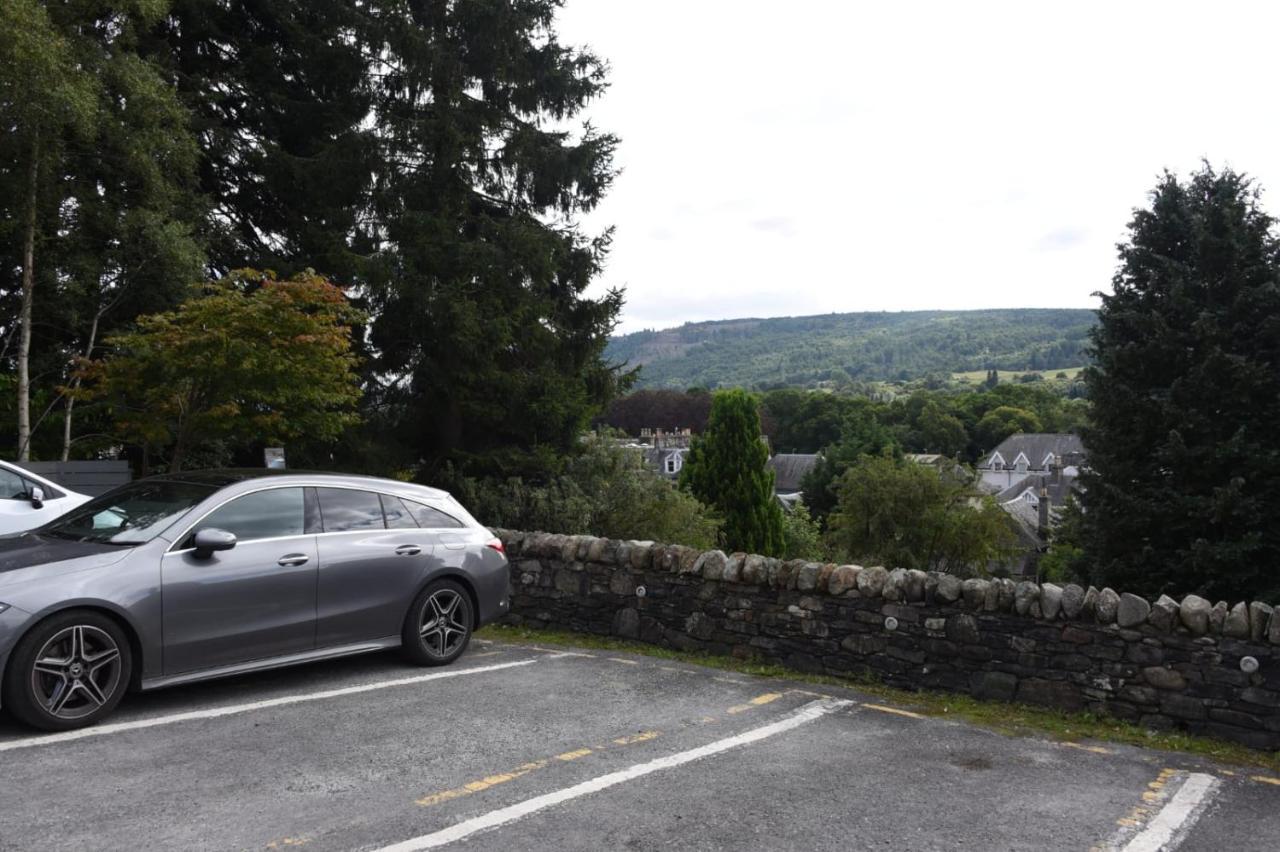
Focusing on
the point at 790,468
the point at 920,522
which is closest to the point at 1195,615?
the point at 920,522

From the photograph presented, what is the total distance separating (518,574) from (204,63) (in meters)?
15.6

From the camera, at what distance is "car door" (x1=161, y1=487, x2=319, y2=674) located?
5.89 m

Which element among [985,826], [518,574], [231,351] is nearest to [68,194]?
[231,351]

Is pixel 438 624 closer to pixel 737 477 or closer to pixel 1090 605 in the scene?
pixel 1090 605

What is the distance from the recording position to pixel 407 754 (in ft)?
17.1

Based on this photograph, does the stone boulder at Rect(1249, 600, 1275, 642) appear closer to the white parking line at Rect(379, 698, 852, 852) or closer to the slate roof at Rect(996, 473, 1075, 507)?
the white parking line at Rect(379, 698, 852, 852)

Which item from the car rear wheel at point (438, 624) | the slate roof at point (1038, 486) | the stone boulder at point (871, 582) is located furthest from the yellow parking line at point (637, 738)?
the slate roof at point (1038, 486)

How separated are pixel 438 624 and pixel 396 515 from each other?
905 millimetres

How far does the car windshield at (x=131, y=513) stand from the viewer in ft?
19.8

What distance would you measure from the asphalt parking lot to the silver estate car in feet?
0.94

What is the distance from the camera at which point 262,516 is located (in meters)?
6.52

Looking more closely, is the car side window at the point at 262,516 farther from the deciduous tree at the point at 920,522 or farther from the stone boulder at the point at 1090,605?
the deciduous tree at the point at 920,522

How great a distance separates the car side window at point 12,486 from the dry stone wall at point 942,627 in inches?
190

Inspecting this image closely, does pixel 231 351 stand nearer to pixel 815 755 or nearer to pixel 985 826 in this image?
pixel 815 755
